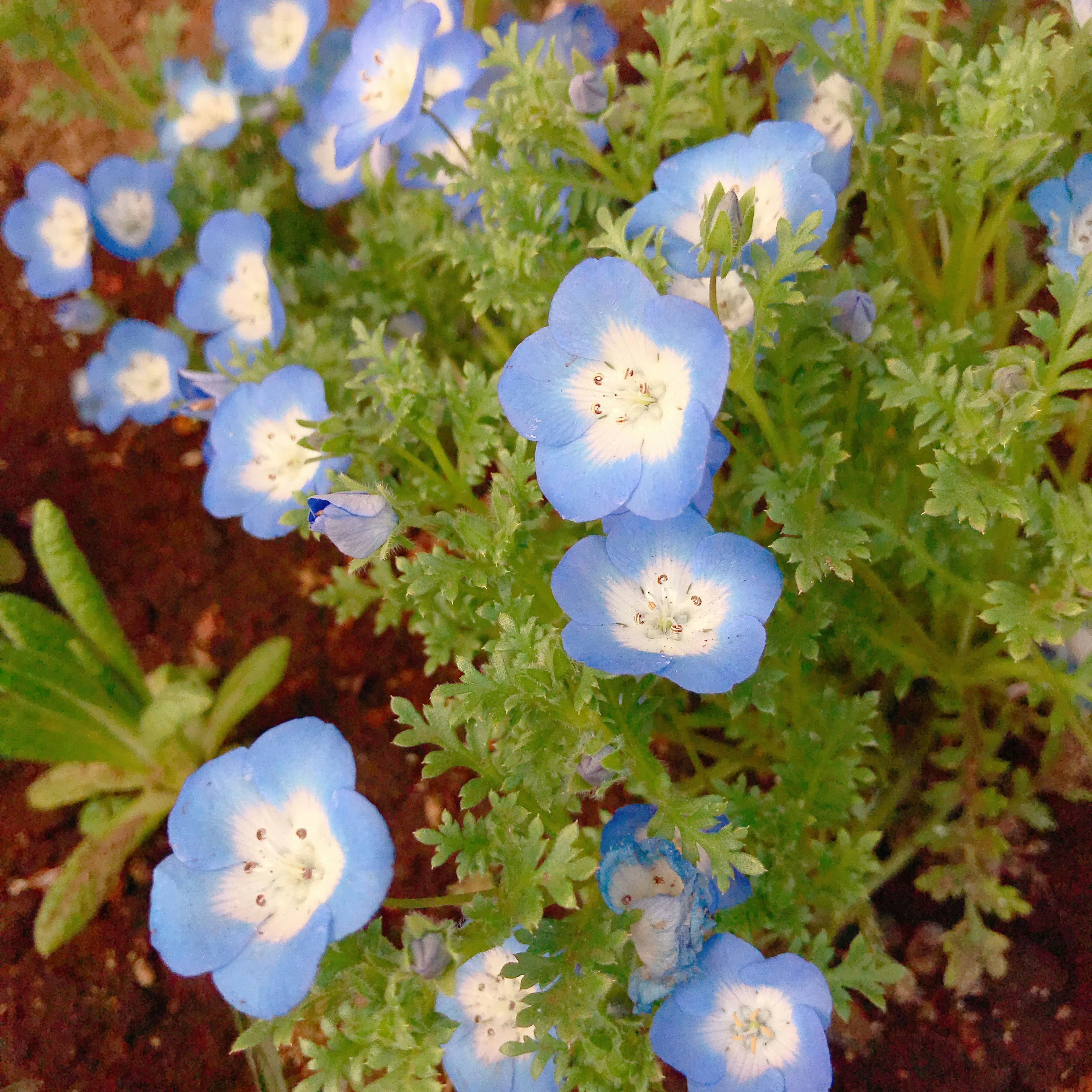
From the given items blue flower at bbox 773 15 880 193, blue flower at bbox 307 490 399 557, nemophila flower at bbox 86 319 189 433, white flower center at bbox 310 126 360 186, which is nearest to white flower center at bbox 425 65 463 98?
white flower center at bbox 310 126 360 186

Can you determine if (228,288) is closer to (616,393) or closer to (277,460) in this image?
(277,460)

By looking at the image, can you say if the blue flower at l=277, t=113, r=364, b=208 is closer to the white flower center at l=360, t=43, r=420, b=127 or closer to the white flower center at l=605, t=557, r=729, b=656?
the white flower center at l=360, t=43, r=420, b=127

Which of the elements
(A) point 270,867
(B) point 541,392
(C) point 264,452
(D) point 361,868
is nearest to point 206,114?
(C) point 264,452

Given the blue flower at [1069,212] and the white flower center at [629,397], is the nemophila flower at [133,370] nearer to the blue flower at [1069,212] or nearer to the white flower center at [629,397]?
the white flower center at [629,397]

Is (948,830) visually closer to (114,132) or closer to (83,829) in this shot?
(83,829)

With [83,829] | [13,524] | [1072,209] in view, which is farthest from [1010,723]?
[13,524]

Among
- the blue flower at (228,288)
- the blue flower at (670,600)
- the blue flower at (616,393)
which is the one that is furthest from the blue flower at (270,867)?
the blue flower at (228,288)
